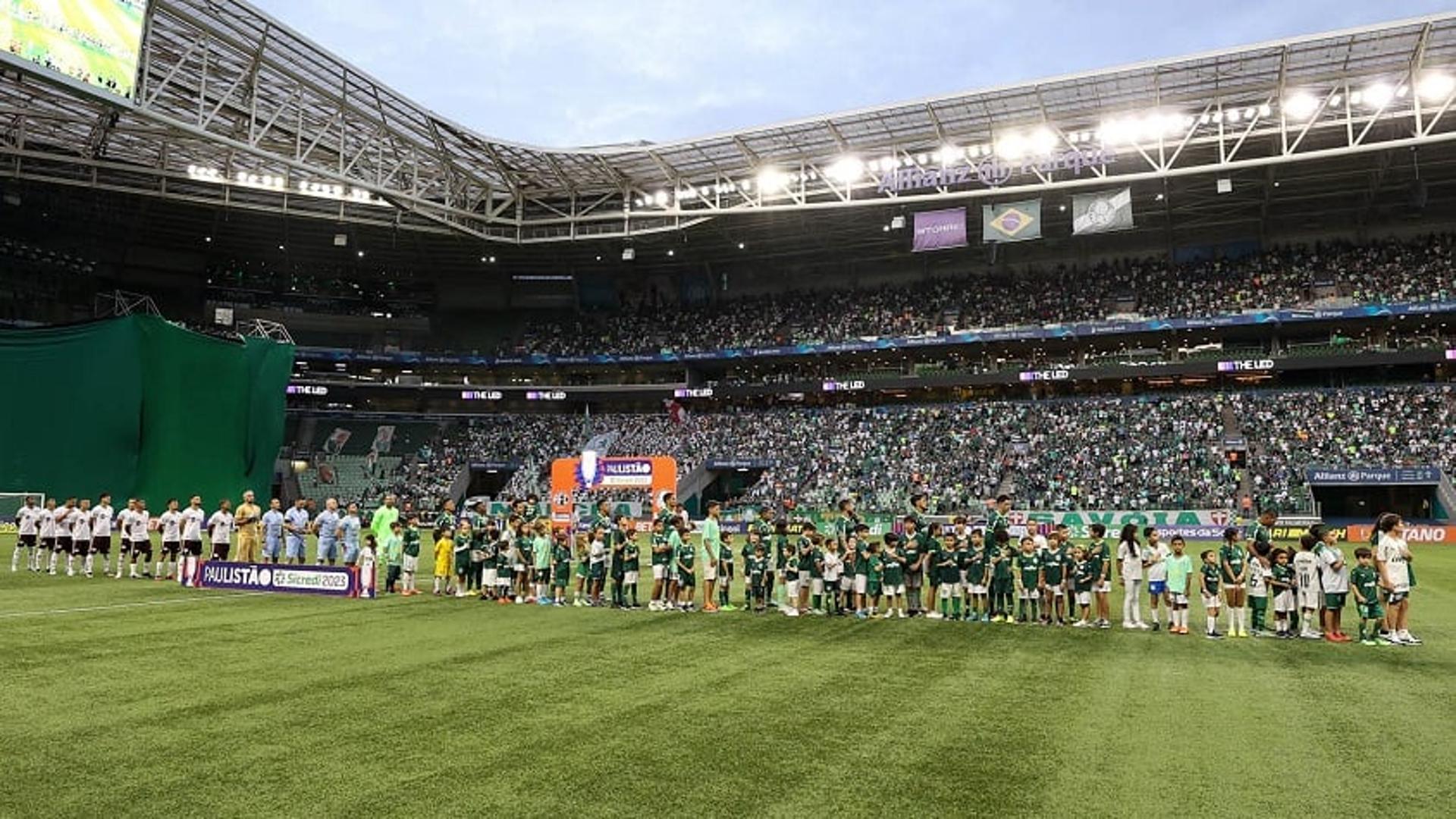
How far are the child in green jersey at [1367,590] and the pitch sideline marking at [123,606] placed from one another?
1806cm

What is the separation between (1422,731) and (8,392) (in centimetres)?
3749

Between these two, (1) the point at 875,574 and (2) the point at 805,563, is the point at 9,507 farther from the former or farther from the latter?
(1) the point at 875,574

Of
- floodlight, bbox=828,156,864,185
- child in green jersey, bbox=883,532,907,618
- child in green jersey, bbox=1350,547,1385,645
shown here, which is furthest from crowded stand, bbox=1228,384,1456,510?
child in green jersey, bbox=883,532,907,618

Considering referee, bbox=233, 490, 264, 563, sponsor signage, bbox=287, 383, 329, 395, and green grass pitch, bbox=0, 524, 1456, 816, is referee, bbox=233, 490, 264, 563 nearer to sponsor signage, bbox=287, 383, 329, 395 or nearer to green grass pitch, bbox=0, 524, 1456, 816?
green grass pitch, bbox=0, 524, 1456, 816

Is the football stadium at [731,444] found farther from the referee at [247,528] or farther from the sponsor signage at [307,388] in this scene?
the sponsor signage at [307,388]

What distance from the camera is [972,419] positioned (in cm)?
4744

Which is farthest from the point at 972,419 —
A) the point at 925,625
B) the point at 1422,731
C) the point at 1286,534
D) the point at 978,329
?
the point at 1422,731

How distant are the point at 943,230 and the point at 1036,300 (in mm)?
18317

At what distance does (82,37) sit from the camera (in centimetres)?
2086

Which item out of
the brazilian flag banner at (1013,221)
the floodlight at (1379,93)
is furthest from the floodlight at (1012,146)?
the floodlight at (1379,93)

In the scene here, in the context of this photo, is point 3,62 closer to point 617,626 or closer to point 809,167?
point 617,626

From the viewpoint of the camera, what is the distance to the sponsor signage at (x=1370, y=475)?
35.4 meters

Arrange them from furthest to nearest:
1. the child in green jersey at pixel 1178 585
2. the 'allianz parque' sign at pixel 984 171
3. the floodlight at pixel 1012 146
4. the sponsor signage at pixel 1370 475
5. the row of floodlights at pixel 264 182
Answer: the sponsor signage at pixel 1370 475
the row of floodlights at pixel 264 182
the 'allianz parque' sign at pixel 984 171
the floodlight at pixel 1012 146
the child in green jersey at pixel 1178 585

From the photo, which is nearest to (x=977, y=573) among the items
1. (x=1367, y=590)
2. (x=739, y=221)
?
(x=1367, y=590)
